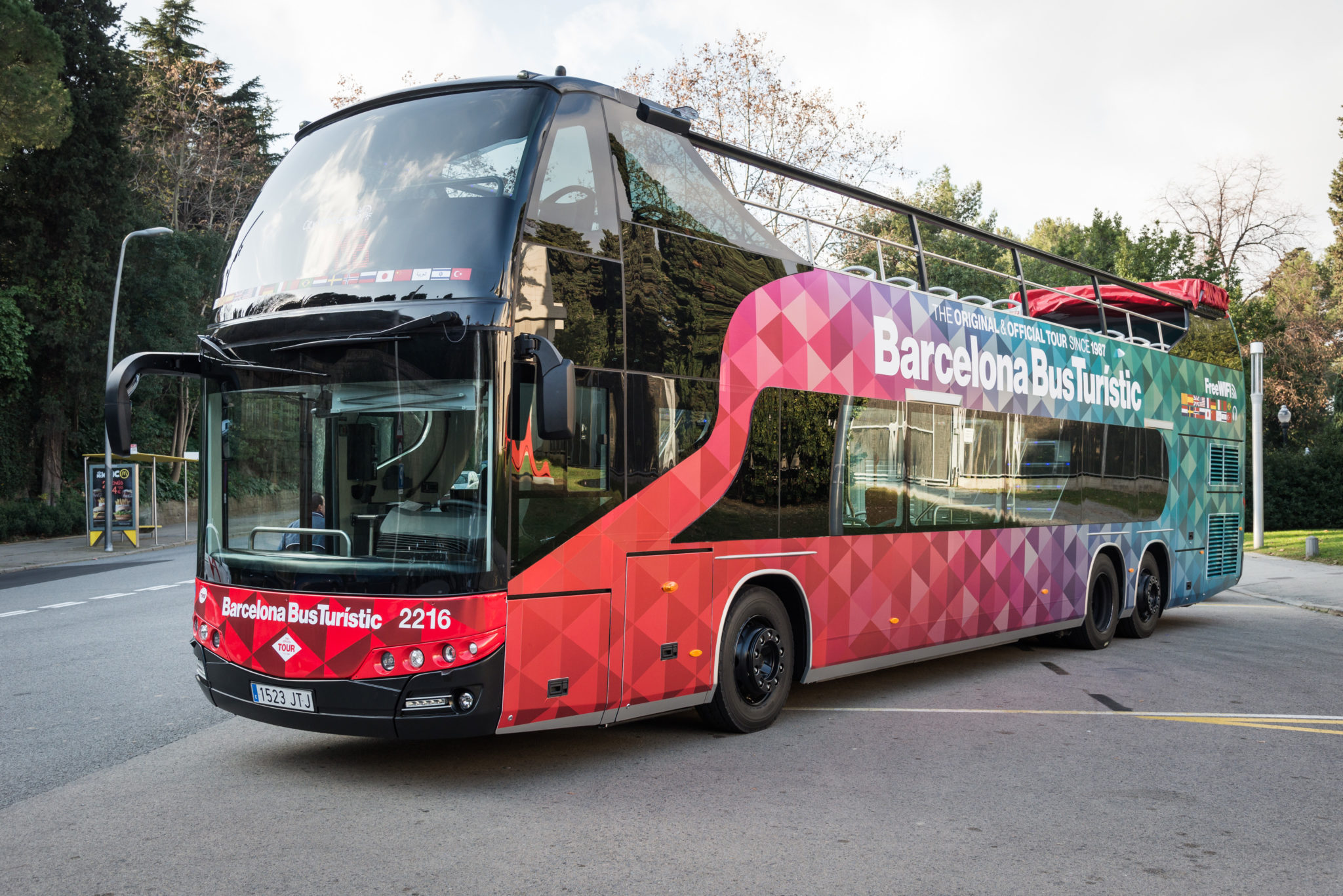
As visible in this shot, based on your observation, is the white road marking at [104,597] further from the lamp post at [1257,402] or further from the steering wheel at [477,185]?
the lamp post at [1257,402]

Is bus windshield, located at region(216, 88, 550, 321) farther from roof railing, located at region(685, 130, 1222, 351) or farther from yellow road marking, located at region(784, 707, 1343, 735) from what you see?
yellow road marking, located at region(784, 707, 1343, 735)

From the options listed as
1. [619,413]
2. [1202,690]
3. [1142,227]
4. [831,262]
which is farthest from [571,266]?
[1142,227]

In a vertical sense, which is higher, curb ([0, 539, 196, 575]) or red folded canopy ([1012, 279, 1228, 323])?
red folded canopy ([1012, 279, 1228, 323])

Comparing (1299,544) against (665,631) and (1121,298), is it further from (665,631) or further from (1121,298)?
(665,631)

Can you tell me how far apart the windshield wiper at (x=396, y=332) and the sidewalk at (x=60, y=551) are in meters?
20.8

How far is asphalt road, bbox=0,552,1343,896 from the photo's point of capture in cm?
475

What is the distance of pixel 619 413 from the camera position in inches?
260

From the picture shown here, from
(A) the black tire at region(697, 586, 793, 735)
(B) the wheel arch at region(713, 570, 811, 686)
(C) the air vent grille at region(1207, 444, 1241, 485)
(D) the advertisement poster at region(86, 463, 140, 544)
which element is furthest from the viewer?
(D) the advertisement poster at region(86, 463, 140, 544)

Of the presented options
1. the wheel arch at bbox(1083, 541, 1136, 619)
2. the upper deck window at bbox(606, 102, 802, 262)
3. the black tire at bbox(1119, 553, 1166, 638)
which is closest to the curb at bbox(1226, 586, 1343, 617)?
the black tire at bbox(1119, 553, 1166, 638)

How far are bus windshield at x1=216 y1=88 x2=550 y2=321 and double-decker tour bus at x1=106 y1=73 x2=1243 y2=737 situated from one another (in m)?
0.02

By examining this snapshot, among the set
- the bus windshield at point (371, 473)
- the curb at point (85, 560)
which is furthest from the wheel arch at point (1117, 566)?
the curb at point (85, 560)

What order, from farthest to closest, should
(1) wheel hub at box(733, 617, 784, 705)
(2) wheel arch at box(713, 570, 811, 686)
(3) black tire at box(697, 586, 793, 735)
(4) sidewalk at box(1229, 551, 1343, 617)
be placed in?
(4) sidewalk at box(1229, 551, 1343, 617) < (2) wheel arch at box(713, 570, 811, 686) < (1) wheel hub at box(733, 617, 784, 705) < (3) black tire at box(697, 586, 793, 735)

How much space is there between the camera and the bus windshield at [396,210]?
6.00 metres

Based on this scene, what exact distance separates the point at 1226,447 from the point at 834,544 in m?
9.55
